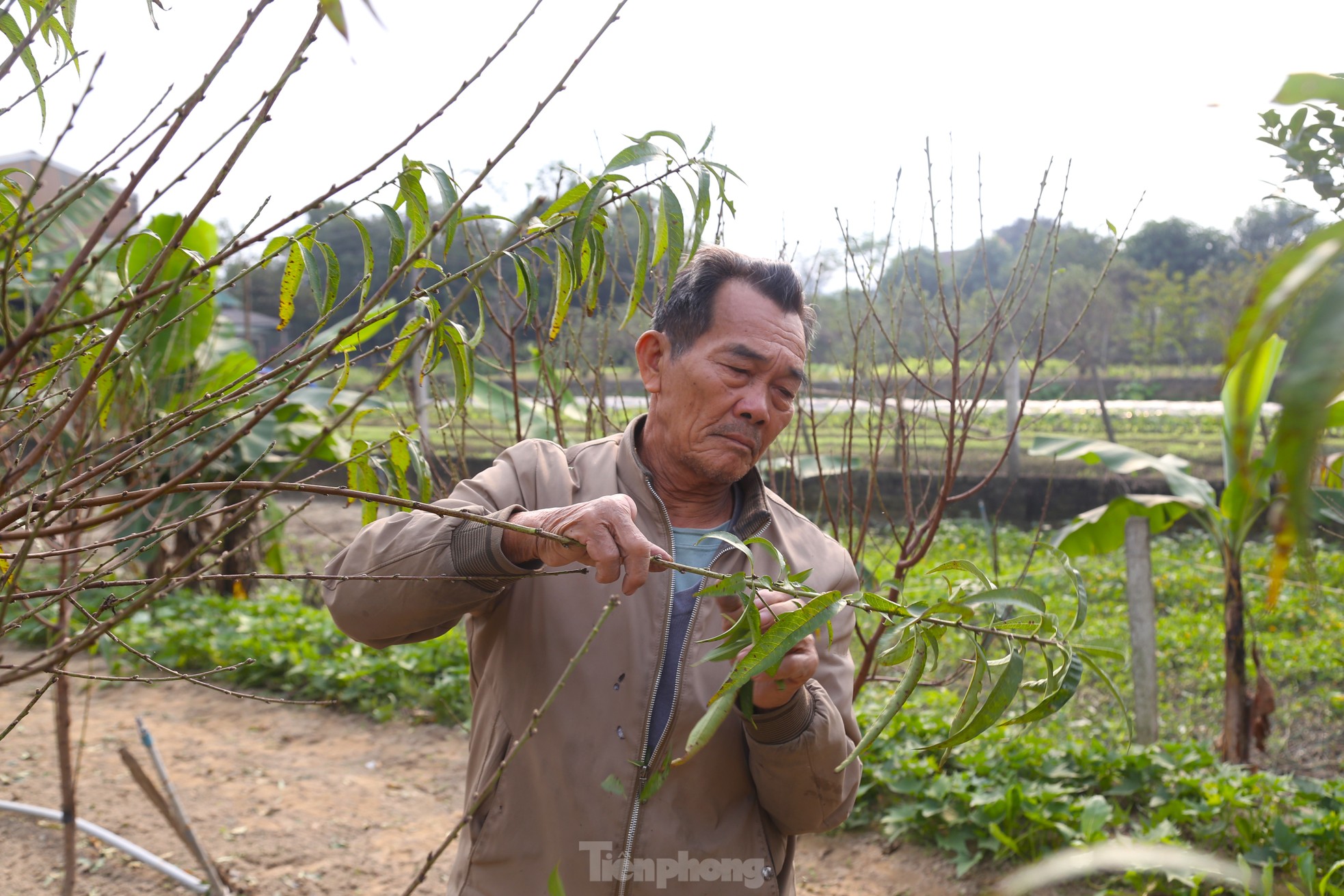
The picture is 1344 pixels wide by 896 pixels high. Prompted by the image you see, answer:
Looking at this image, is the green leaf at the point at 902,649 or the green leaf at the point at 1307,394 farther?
the green leaf at the point at 902,649

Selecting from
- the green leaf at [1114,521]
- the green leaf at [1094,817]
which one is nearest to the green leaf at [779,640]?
the green leaf at [1094,817]

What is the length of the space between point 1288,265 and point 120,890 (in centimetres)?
400

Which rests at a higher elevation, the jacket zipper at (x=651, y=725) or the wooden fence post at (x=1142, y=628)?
the jacket zipper at (x=651, y=725)

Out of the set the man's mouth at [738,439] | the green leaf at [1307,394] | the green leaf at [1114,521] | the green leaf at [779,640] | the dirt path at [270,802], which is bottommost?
the dirt path at [270,802]

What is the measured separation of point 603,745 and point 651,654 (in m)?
0.19

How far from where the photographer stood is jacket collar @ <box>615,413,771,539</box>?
1907 millimetres

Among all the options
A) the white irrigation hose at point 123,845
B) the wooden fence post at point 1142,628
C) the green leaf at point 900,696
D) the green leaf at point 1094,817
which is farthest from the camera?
the wooden fence post at point 1142,628

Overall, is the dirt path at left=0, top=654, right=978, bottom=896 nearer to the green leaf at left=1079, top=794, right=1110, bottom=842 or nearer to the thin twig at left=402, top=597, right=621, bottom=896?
the green leaf at left=1079, top=794, right=1110, bottom=842

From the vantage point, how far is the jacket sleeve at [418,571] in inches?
Answer: 58.1

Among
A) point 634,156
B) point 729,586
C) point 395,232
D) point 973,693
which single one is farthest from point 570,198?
point 973,693

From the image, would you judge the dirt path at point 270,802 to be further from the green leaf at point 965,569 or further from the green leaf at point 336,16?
the green leaf at point 336,16

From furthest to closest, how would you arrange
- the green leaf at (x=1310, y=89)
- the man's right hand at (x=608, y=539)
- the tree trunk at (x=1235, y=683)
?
the tree trunk at (x=1235, y=683)
the man's right hand at (x=608, y=539)
the green leaf at (x=1310, y=89)

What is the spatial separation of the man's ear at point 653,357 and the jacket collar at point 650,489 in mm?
75

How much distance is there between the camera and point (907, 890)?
10.7 ft
